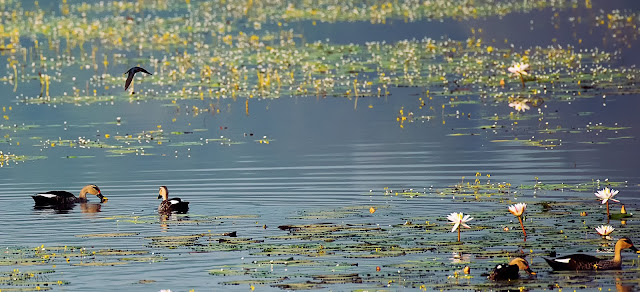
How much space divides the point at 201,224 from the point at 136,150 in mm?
8518

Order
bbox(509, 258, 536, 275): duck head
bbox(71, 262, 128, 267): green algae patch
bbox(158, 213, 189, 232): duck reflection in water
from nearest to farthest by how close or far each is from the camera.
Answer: bbox(509, 258, 536, 275): duck head
bbox(71, 262, 128, 267): green algae patch
bbox(158, 213, 189, 232): duck reflection in water

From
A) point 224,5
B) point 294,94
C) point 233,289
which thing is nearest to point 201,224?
point 233,289

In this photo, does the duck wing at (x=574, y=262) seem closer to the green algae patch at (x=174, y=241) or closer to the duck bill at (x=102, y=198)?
the green algae patch at (x=174, y=241)

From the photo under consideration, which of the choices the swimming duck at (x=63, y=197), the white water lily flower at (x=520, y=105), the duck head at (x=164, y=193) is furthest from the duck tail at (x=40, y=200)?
the white water lily flower at (x=520, y=105)

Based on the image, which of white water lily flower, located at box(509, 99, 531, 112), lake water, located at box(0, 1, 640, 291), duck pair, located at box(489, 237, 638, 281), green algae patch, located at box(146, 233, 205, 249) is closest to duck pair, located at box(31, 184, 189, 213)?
lake water, located at box(0, 1, 640, 291)

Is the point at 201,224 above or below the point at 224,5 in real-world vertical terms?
below

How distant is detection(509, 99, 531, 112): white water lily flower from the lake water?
26cm

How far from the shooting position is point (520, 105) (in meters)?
30.2

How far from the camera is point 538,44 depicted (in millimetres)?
42312

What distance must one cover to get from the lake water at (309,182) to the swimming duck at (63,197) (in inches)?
7.5

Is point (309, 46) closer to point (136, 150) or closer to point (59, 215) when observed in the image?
point (136, 150)

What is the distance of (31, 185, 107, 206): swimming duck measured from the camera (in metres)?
19.9

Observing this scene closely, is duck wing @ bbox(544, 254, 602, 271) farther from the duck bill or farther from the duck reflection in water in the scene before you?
the duck bill

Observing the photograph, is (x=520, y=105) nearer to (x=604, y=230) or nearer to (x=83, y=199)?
(x=83, y=199)
